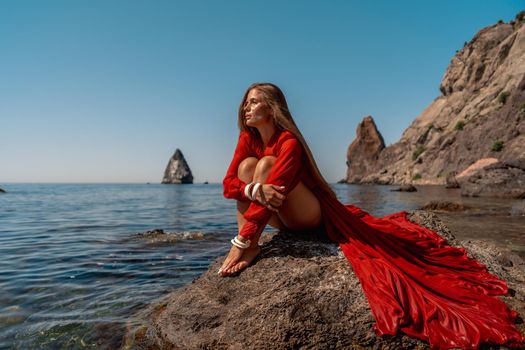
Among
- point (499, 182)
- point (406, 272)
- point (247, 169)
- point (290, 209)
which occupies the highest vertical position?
point (499, 182)

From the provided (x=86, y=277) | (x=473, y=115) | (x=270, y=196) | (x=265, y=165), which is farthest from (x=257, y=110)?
(x=473, y=115)

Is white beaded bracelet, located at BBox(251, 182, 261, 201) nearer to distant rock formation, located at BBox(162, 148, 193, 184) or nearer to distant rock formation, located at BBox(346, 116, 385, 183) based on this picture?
distant rock formation, located at BBox(346, 116, 385, 183)

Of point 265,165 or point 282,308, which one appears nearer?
point 282,308

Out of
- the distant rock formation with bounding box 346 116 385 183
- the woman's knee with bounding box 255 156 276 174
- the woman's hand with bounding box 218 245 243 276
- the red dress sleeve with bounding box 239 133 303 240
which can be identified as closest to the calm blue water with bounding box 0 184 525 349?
the woman's hand with bounding box 218 245 243 276

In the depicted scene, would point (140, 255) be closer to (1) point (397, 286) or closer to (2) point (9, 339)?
(2) point (9, 339)

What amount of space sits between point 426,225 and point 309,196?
7.88ft

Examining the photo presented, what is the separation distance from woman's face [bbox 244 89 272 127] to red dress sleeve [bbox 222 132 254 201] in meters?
0.27

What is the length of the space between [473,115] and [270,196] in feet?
212

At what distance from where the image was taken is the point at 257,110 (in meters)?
3.67

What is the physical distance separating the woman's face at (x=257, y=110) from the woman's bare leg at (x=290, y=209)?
1.53 ft

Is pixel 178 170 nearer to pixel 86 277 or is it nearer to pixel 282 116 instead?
pixel 86 277

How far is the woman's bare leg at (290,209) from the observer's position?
348 centimetres

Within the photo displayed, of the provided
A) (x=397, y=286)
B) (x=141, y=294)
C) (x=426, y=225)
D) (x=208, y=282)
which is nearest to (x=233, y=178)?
(x=208, y=282)

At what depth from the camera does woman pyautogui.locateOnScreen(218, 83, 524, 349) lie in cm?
270
